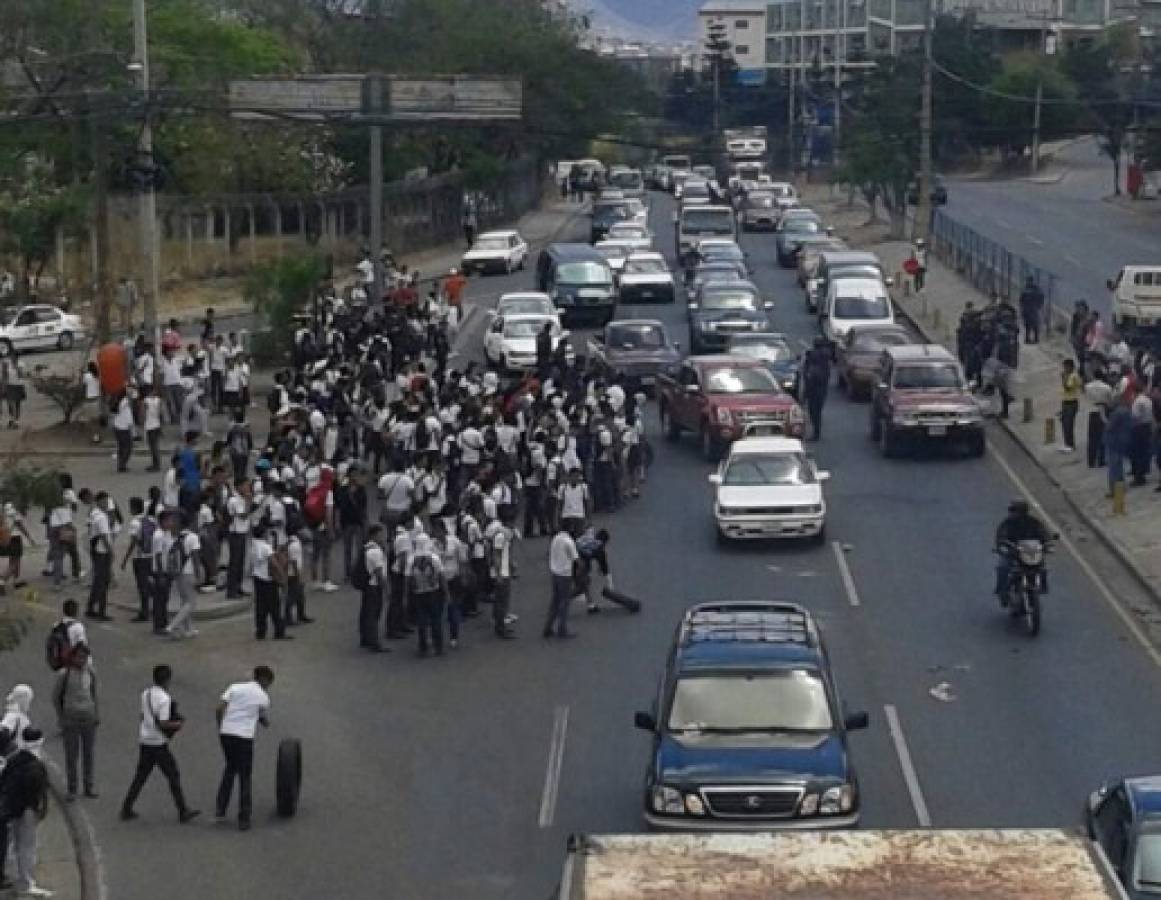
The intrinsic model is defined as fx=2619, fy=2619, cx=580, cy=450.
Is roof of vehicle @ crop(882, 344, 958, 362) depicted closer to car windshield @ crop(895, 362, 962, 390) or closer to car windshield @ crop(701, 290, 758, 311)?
car windshield @ crop(895, 362, 962, 390)

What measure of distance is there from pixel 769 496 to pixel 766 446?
1.22 meters

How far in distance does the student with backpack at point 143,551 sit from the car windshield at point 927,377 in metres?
13.9

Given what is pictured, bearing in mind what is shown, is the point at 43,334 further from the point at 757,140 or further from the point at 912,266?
the point at 757,140

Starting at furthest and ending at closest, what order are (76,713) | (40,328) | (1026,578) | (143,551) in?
1. (40,328)
2. (143,551)
3. (1026,578)
4. (76,713)

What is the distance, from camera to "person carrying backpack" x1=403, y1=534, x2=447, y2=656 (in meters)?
24.7

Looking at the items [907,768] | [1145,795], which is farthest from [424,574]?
[1145,795]

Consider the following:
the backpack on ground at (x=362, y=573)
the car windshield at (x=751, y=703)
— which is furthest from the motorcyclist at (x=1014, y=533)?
the car windshield at (x=751, y=703)

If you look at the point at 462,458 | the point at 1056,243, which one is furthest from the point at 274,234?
the point at 462,458

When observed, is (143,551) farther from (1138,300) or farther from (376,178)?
(1138,300)

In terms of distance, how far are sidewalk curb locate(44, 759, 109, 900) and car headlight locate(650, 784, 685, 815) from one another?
12.4 ft

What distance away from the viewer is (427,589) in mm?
24781

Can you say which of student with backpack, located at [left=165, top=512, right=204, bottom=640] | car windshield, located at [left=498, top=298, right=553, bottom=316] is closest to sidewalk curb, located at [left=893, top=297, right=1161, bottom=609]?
student with backpack, located at [left=165, top=512, right=204, bottom=640]

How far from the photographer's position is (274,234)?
223ft

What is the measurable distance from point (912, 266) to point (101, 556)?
113 ft
